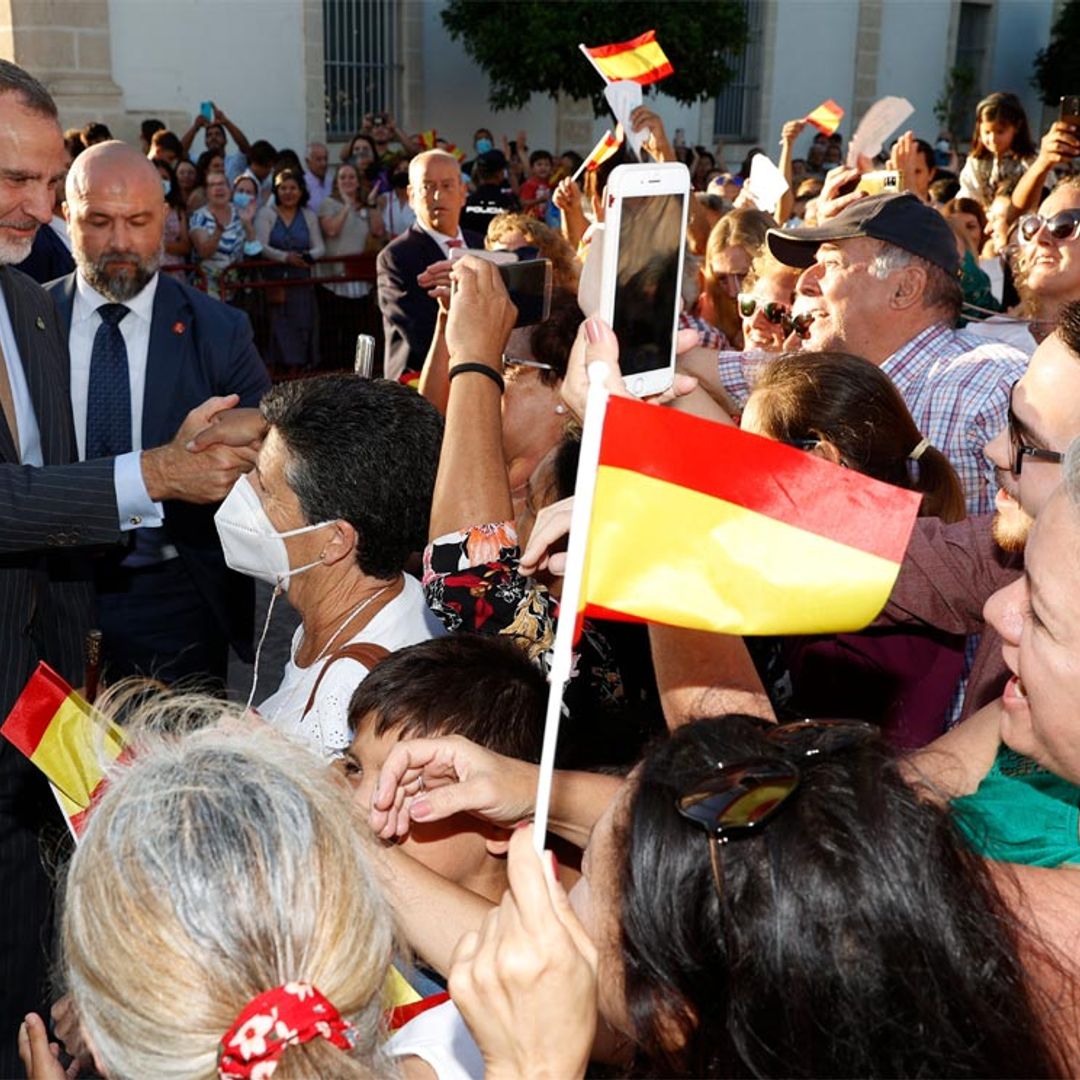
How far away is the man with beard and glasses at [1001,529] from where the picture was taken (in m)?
2.23

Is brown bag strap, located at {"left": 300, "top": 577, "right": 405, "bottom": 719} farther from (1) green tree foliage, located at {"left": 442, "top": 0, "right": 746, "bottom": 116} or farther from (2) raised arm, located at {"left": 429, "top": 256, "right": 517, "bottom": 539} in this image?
(1) green tree foliage, located at {"left": 442, "top": 0, "right": 746, "bottom": 116}

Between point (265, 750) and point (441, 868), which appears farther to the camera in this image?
point (441, 868)

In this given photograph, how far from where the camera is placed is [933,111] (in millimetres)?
28047

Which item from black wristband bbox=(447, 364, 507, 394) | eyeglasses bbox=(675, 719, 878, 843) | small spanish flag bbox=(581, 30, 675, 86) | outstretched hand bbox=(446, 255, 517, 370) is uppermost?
small spanish flag bbox=(581, 30, 675, 86)

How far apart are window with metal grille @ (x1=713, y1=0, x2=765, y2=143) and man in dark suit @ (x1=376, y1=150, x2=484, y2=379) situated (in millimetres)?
19439

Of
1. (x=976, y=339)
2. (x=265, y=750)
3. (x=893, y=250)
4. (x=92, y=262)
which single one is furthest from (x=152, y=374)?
(x=265, y=750)

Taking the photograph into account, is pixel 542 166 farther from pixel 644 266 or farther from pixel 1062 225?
pixel 644 266

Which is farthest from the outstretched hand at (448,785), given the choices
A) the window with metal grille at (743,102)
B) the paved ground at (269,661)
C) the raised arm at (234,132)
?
the window with metal grille at (743,102)

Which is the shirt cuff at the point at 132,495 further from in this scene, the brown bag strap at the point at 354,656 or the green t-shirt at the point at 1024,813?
the green t-shirt at the point at 1024,813

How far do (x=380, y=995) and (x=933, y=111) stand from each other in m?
29.1

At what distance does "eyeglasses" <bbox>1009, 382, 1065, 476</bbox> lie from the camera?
2227 millimetres

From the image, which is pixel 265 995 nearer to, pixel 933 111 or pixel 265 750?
pixel 265 750

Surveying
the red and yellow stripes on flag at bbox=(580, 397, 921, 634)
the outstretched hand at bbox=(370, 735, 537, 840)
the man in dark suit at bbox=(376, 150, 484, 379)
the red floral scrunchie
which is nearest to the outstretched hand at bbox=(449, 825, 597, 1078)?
the red floral scrunchie

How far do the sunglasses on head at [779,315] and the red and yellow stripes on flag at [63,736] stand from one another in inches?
99.9
